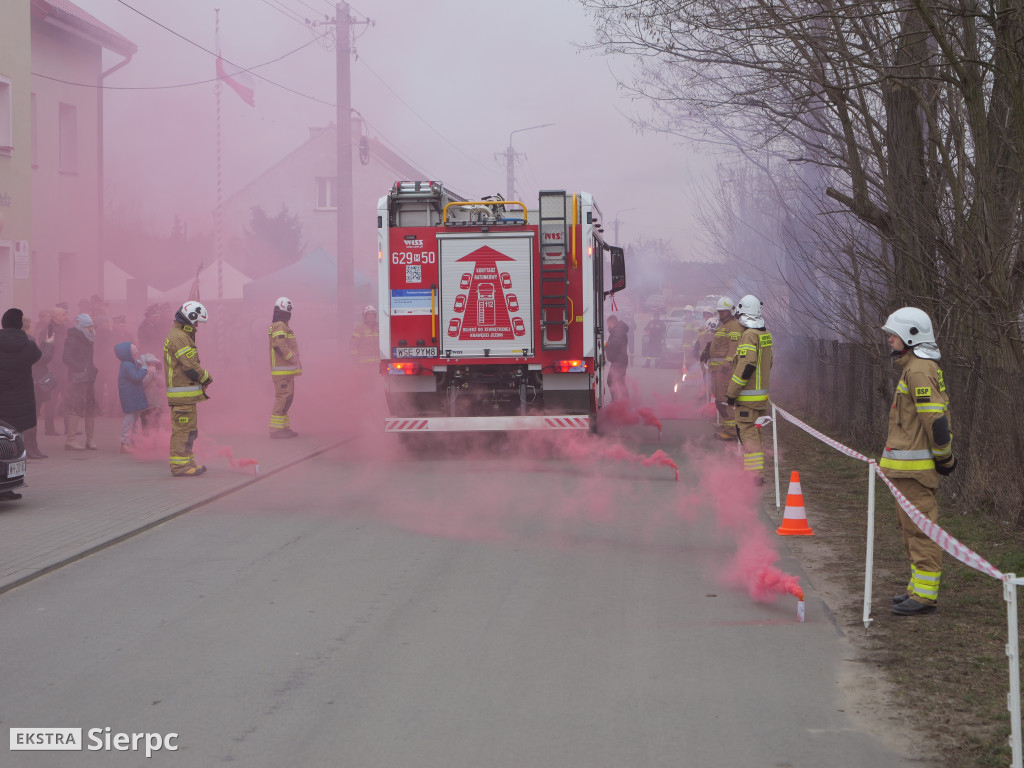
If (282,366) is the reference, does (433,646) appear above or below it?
below

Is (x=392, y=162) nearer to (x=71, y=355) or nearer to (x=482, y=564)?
(x=71, y=355)

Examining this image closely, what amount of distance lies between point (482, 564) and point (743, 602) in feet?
6.45

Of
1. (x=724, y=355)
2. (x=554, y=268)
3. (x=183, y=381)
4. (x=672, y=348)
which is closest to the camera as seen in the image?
(x=183, y=381)

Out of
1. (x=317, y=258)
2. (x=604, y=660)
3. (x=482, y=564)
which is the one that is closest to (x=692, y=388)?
(x=317, y=258)

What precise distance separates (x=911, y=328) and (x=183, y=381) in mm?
8177

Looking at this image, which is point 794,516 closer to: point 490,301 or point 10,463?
point 490,301

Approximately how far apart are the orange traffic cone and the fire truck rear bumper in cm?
473

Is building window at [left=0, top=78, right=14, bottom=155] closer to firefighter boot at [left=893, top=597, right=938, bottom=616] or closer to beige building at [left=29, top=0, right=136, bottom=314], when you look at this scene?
beige building at [left=29, top=0, right=136, bottom=314]

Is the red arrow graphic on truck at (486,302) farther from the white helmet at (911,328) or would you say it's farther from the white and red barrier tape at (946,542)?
the white helmet at (911,328)

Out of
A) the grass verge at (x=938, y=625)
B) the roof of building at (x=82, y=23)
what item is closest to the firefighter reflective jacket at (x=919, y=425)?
the grass verge at (x=938, y=625)

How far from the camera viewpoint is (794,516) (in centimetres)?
890

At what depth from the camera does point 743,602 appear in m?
6.77

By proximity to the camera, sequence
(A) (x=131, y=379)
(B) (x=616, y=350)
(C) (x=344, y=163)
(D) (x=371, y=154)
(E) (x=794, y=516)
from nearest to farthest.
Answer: (E) (x=794, y=516), (A) (x=131, y=379), (B) (x=616, y=350), (C) (x=344, y=163), (D) (x=371, y=154)

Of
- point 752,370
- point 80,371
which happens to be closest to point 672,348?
point 80,371
